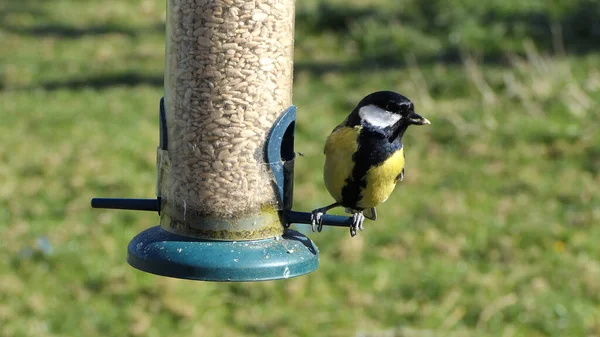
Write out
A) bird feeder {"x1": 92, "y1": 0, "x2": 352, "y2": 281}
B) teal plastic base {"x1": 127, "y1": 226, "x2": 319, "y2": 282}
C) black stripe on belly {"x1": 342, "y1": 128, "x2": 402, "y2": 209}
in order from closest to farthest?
teal plastic base {"x1": 127, "y1": 226, "x2": 319, "y2": 282} → bird feeder {"x1": 92, "y1": 0, "x2": 352, "y2": 281} → black stripe on belly {"x1": 342, "y1": 128, "x2": 402, "y2": 209}

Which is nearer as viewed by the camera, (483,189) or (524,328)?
(524,328)

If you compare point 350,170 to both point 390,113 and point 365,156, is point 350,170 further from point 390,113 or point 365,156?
point 390,113

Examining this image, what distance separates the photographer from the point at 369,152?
389 cm

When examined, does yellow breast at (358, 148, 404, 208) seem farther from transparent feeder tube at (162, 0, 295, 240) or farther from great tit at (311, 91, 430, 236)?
transparent feeder tube at (162, 0, 295, 240)

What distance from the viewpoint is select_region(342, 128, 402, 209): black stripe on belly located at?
3.88 m

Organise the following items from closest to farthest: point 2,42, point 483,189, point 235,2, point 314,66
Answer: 1. point 235,2
2. point 483,189
3. point 314,66
4. point 2,42

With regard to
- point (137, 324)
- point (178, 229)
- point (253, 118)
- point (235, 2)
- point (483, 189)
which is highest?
point (235, 2)

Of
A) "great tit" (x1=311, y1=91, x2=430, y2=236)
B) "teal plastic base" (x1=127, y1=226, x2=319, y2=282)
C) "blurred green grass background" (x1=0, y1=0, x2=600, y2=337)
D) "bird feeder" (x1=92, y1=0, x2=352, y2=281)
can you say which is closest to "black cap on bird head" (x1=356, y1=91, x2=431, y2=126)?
"great tit" (x1=311, y1=91, x2=430, y2=236)

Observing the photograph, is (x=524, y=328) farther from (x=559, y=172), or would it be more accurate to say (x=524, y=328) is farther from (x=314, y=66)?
(x=314, y=66)

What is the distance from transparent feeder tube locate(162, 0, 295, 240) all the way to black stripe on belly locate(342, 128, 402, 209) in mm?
325

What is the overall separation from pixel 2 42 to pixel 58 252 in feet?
18.2

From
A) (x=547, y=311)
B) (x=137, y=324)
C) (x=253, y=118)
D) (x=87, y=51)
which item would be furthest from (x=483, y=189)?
(x=87, y=51)

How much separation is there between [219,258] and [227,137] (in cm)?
52

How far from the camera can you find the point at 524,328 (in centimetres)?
597
